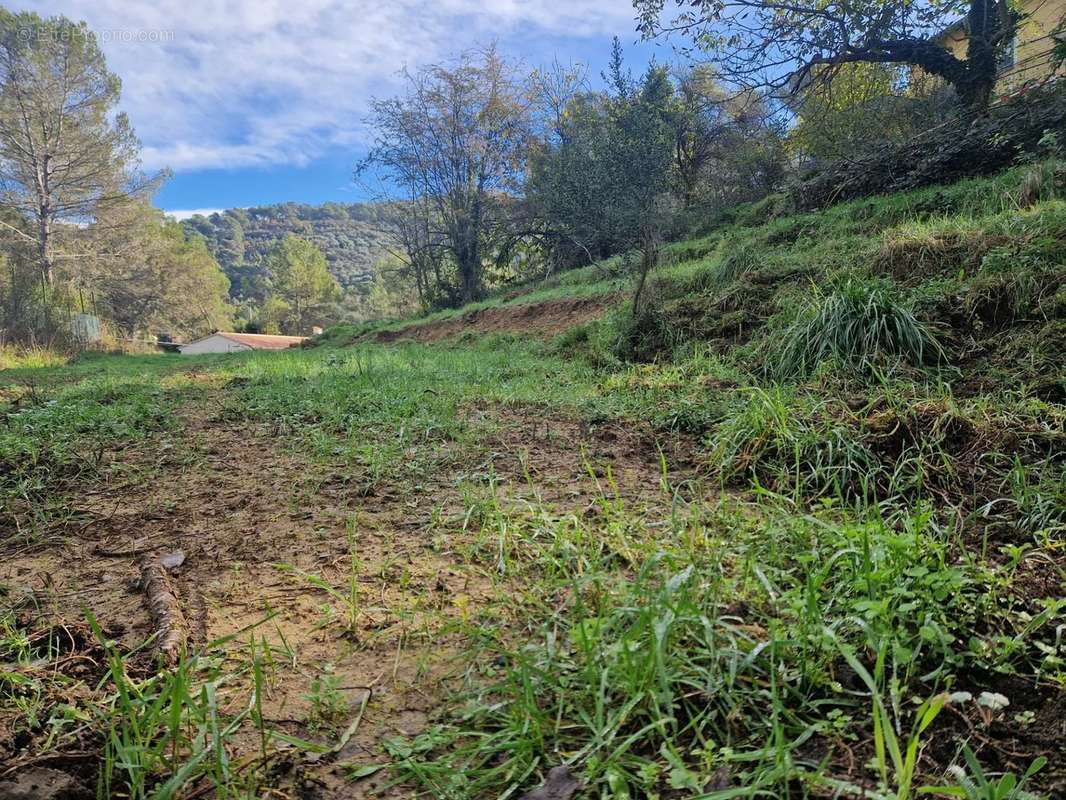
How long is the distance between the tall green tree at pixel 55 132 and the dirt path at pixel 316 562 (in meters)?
24.5

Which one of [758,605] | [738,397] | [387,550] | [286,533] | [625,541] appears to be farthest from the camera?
[738,397]

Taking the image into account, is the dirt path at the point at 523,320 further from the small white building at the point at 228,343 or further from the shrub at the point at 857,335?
the small white building at the point at 228,343

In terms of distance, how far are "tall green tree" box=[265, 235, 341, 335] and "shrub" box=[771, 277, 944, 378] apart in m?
47.7

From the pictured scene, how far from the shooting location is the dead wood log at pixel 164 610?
1.36m

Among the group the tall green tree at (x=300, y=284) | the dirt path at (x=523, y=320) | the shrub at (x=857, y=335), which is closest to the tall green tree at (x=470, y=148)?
the dirt path at (x=523, y=320)

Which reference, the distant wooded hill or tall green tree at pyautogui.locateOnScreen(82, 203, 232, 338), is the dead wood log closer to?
tall green tree at pyautogui.locateOnScreen(82, 203, 232, 338)

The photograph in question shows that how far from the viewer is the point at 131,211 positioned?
24.5 metres

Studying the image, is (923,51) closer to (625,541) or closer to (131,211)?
(625,541)

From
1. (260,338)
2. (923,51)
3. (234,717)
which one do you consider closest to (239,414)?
(234,717)

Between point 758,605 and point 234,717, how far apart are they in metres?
1.23

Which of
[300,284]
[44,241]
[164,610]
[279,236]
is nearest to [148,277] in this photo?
[44,241]

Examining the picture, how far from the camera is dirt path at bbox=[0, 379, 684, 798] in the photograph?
1256 millimetres

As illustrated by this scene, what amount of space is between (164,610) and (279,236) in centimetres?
9353

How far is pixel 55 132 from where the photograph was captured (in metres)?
21.4
